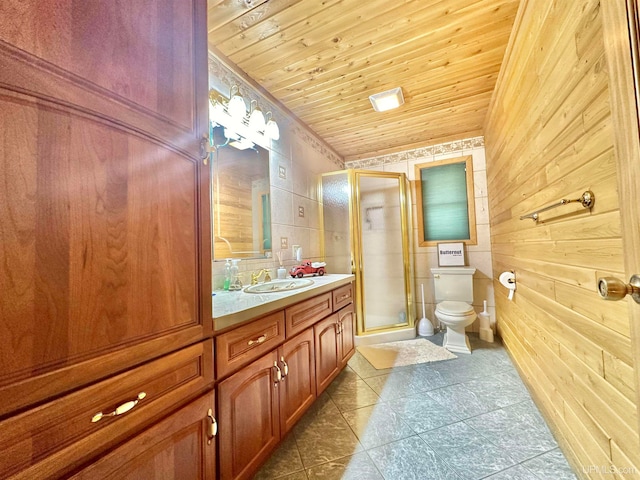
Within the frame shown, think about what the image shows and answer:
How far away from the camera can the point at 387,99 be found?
2.19 metres

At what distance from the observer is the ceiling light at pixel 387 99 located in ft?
6.90

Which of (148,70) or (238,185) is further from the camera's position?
(238,185)

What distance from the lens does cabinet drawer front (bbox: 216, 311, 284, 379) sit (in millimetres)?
905

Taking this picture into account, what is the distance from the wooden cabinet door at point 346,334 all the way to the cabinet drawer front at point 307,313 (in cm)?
25

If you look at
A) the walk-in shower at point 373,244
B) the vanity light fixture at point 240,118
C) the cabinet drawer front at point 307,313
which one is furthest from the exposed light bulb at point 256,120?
the cabinet drawer front at point 307,313

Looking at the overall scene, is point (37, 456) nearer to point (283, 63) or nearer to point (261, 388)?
point (261, 388)

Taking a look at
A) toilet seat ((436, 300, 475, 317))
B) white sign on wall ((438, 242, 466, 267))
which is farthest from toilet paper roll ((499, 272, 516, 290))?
white sign on wall ((438, 242, 466, 267))

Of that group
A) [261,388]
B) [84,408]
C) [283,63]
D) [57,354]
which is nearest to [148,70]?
[57,354]

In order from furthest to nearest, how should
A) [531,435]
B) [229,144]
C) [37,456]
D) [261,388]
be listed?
[229,144]
[531,435]
[261,388]
[37,456]

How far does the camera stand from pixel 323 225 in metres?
2.86

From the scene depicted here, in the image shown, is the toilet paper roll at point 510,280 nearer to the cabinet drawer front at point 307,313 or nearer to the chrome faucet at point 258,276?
the cabinet drawer front at point 307,313

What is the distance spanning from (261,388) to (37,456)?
2.36ft

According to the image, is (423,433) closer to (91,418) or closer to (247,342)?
(247,342)

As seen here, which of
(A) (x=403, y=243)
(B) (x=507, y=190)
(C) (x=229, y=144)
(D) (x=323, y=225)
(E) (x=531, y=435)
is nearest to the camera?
(E) (x=531, y=435)
